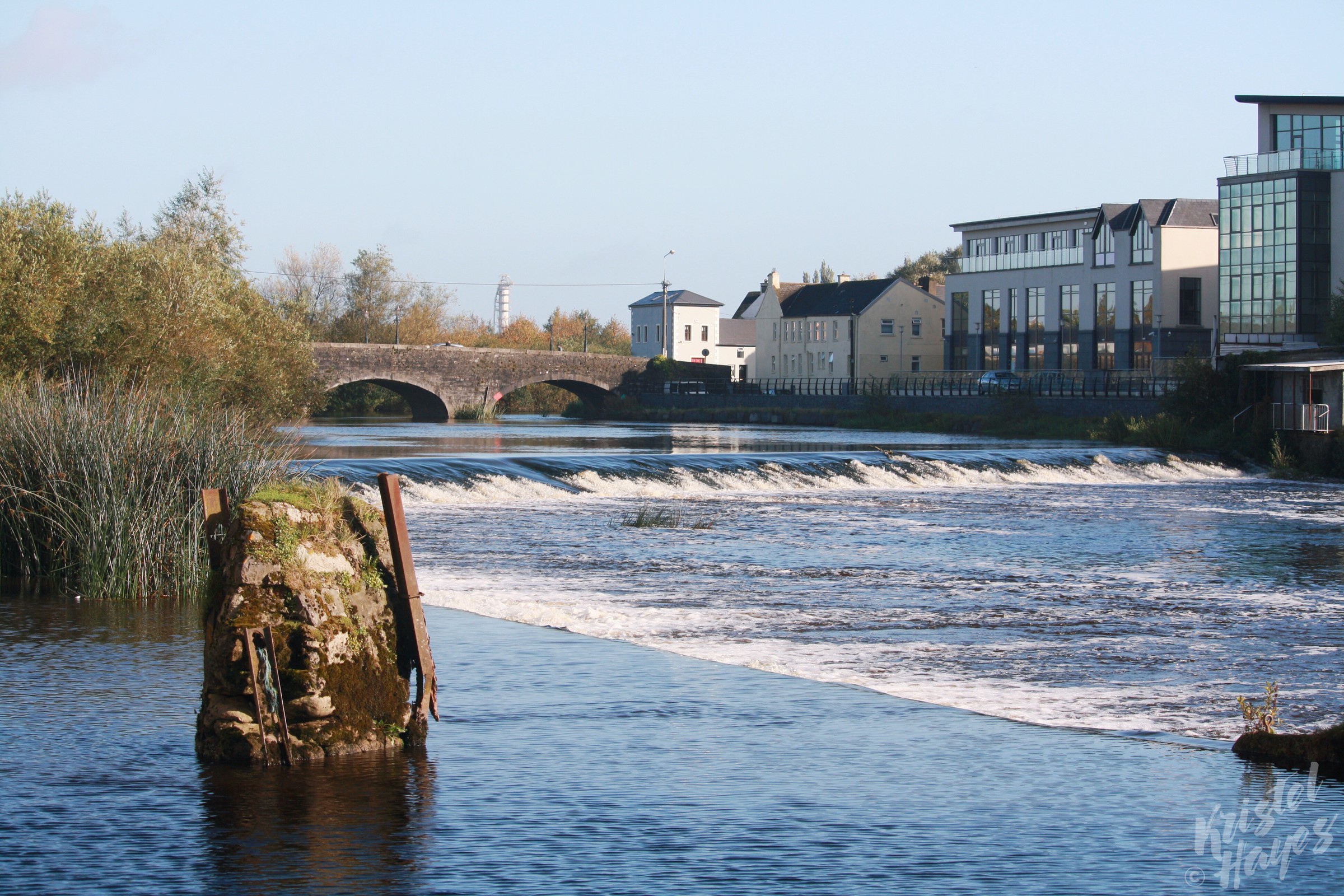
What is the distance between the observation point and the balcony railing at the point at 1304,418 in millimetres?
42438

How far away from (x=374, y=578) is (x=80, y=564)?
323 inches

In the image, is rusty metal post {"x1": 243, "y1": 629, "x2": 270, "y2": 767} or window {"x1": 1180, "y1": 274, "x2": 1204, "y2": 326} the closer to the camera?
rusty metal post {"x1": 243, "y1": 629, "x2": 270, "y2": 767}

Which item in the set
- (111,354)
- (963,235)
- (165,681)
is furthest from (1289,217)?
(165,681)

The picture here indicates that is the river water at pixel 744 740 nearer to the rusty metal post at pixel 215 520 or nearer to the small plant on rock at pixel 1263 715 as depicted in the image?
the small plant on rock at pixel 1263 715

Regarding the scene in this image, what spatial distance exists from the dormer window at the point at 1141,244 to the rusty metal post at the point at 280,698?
248ft

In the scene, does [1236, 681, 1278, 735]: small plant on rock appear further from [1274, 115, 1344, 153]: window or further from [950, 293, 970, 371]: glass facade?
[950, 293, 970, 371]: glass facade

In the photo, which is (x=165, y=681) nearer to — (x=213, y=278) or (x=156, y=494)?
(x=156, y=494)

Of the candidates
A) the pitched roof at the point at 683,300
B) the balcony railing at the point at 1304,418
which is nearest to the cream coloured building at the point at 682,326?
the pitched roof at the point at 683,300

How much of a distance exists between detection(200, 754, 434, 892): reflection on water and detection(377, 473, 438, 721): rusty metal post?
434 mm

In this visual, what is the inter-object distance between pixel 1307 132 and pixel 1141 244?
1590 centimetres

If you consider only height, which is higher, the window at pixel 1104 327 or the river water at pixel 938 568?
the window at pixel 1104 327

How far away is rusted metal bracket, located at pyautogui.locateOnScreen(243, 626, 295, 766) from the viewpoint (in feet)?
27.6

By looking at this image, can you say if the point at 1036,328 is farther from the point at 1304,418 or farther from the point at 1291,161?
the point at 1304,418

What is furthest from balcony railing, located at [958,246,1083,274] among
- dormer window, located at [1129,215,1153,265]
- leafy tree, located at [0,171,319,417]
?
leafy tree, located at [0,171,319,417]
